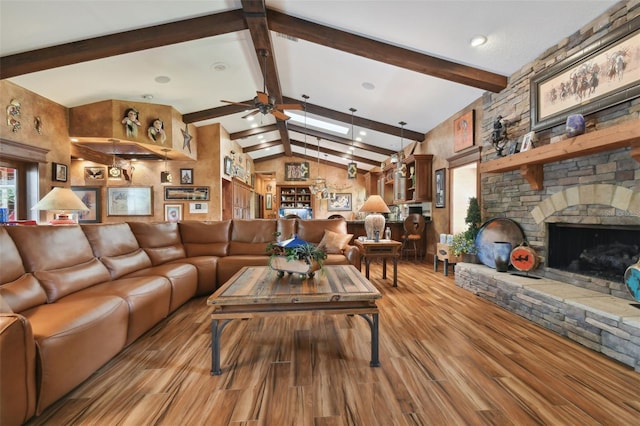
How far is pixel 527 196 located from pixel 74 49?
6170 millimetres

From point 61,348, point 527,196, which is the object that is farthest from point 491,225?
point 61,348

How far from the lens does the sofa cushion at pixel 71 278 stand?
1974 mm

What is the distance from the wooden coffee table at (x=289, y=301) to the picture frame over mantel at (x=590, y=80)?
280 centimetres

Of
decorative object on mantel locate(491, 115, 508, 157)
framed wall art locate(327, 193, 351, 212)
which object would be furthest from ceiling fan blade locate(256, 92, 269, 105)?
framed wall art locate(327, 193, 351, 212)

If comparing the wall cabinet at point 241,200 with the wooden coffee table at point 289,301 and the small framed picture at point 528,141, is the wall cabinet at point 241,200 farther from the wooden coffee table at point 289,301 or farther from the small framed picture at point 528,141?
the small framed picture at point 528,141

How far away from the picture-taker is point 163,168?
7.09 m

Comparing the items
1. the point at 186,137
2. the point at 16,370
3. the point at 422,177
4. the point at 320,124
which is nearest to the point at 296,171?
the point at 320,124

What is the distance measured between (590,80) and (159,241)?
17.0 feet

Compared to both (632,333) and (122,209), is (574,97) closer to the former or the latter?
(632,333)

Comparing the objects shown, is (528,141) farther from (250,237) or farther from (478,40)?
(250,237)

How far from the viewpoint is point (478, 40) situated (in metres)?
3.21

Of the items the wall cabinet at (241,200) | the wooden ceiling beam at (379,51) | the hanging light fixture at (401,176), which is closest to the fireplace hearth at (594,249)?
the wooden ceiling beam at (379,51)

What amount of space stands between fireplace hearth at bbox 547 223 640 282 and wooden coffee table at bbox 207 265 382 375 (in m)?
2.45

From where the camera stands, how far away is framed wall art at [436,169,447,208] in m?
5.72
